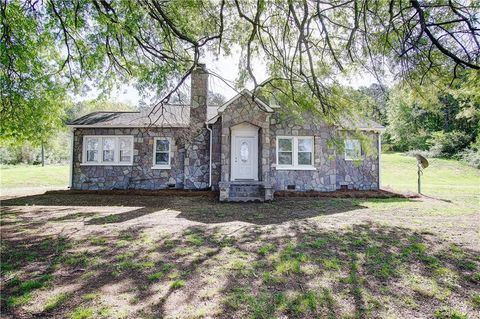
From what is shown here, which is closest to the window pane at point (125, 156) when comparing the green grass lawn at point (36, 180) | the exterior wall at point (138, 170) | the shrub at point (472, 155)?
the exterior wall at point (138, 170)

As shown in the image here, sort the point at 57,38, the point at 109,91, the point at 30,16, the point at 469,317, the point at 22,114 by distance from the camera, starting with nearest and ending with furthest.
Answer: the point at 469,317 → the point at 30,16 → the point at 57,38 → the point at 109,91 → the point at 22,114

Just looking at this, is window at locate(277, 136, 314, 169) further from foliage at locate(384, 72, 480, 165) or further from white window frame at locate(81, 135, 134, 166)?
foliage at locate(384, 72, 480, 165)

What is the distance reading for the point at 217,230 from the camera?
6.25 m

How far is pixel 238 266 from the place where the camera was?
4055 mm

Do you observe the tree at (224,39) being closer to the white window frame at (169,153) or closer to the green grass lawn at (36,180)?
the white window frame at (169,153)

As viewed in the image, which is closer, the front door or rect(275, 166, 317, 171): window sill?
the front door

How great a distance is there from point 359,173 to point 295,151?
3.50 metres

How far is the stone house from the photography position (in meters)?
12.9

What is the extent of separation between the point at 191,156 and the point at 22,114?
6.74 meters

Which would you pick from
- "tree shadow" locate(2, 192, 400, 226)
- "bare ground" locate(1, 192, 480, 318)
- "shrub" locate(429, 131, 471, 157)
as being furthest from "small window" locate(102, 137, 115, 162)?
"shrub" locate(429, 131, 471, 157)

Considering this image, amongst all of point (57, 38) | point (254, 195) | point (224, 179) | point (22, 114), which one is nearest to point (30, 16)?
point (57, 38)

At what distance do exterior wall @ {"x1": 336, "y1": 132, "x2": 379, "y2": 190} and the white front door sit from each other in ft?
14.1

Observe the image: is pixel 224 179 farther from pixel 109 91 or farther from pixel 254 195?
pixel 109 91

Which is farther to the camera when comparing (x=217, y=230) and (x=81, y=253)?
(x=217, y=230)
